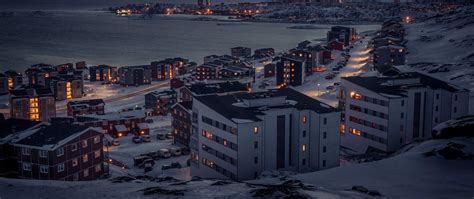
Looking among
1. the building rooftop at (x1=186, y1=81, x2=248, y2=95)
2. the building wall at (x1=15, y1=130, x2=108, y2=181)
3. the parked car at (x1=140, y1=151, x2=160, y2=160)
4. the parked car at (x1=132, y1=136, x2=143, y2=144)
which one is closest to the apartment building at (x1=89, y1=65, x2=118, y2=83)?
the building rooftop at (x1=186, y1=81, x2=248, y2=95)

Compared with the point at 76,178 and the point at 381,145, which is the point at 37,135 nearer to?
the point at 76,178

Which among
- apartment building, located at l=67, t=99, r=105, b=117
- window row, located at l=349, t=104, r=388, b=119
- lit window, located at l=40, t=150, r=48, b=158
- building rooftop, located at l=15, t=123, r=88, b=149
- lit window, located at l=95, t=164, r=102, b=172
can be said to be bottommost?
apartment building, located at l=67, t=99, r=105, b=117

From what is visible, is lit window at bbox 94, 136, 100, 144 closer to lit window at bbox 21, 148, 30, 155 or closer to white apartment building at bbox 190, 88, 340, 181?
lit window at bbox 21, 148, 30, 155

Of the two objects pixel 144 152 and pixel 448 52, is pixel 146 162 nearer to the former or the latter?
pixel 144 152

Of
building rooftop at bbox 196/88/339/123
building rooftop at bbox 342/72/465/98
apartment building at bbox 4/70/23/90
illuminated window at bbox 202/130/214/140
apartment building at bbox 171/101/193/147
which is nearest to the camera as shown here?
building rooftop at bbox 196/88/339/123

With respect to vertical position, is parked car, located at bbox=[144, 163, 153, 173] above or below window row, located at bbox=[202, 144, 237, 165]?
below
